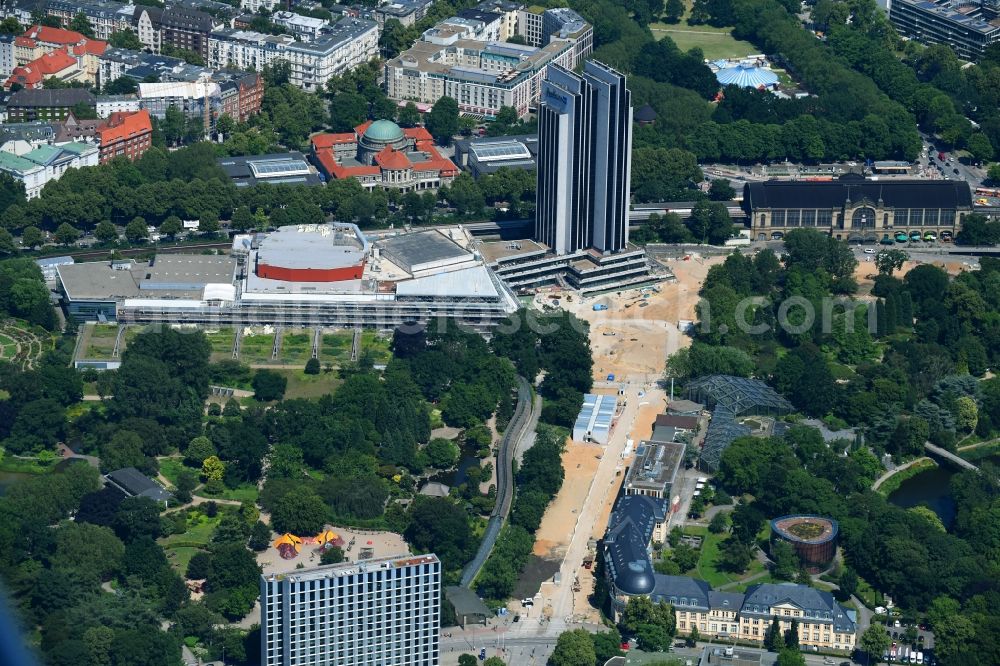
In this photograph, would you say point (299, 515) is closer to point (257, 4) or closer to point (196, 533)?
point (196, 533)

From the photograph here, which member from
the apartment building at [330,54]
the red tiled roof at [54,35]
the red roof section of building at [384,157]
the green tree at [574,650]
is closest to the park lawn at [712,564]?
the green tree at [574,650]

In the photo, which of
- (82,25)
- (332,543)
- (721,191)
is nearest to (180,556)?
(332,543)

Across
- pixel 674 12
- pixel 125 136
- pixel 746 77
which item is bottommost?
pixel 746 77

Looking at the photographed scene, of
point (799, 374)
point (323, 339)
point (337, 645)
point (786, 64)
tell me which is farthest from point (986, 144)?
point (337, 645)

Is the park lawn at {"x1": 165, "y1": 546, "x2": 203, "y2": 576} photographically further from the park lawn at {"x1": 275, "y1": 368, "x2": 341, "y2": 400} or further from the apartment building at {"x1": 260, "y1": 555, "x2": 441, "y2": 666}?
the park lawn at {"x1": 275, "y1": 368, "x2": 341, "y2": 400}

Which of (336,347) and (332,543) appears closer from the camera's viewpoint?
(332,543)

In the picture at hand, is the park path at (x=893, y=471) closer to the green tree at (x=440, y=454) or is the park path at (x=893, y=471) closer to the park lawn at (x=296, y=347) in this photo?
the green tree at (x=440, y=454)
